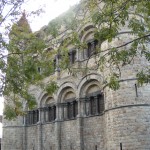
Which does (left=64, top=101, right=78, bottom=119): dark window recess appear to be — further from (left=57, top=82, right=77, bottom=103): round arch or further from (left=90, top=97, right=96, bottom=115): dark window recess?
(left=90, top=97, right=96, bottom=115): dark window recess

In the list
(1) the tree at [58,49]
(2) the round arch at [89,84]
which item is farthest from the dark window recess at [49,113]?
(1) the tree at [58,49]

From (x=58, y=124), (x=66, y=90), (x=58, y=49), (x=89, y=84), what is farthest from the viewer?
(x=66, y=90)

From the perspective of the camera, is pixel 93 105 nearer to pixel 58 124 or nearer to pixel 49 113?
pixel 58 124

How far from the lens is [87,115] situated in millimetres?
17156

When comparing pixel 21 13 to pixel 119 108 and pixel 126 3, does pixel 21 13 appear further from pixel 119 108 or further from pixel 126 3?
pixel 119 108

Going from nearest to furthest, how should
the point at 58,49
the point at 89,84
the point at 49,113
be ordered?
the point at 58,49 < the point at 89,84 < the point at 49,113

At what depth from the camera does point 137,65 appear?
14141 mm

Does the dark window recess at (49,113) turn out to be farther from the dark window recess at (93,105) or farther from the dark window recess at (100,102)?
the dark window recess at (100,102)

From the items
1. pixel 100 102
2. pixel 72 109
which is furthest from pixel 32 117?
pixel 100 102

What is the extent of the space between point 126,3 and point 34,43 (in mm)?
4163

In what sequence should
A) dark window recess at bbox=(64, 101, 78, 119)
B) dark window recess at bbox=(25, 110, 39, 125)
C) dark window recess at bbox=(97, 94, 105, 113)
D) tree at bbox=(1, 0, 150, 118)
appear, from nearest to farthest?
tree at bbox=(1, 0, 150, 118)
dark window recess at bbox=(97, 94, 105, 113)
dark window recess at bbox=(64, 101, 78, 119)
dark window recess at bbox=(25, 110, 39, 125)

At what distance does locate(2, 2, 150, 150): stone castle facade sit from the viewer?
523 inches

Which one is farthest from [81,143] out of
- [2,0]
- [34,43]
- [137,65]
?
[2,0]

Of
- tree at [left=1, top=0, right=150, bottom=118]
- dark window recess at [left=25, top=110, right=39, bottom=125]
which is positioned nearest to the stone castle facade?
dark window recess at [left=25, top=110, right=39, bottom=125]
